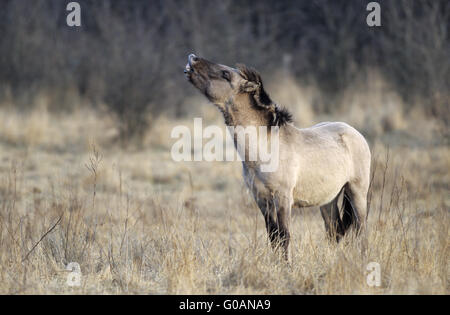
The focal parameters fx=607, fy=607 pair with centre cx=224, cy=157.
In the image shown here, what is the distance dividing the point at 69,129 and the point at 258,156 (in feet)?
27.6

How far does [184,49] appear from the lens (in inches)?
608

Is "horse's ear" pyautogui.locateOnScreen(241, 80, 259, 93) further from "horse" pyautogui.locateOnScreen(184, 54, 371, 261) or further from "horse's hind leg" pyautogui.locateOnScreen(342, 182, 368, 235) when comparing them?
"horse's hind leg" pyautogui.locateOnScreen(342, 182, 368, 235)

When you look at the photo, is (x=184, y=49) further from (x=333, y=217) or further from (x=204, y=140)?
(x=333, y=217)

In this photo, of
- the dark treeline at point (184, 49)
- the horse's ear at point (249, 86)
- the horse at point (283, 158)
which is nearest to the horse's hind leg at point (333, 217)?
the horse at point (283, 158)

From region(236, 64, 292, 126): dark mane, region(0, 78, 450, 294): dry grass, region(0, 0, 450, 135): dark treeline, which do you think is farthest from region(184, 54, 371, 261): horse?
region(0, 0, 450, 135): dark treeline

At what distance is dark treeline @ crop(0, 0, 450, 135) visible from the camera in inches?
443

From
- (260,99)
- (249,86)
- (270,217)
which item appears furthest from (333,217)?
(249,86)

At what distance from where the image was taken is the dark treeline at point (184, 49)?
36.9 ft

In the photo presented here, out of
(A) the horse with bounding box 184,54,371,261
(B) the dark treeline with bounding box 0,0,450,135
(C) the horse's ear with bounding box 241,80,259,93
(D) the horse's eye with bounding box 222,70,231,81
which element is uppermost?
(B) the dark treeline with bounding box 0,0,450,135

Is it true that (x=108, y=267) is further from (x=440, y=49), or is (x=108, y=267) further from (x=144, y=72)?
(x=440, y=49)

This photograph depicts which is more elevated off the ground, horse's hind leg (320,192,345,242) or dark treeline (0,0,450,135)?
dark treeline (0,0,450,135)

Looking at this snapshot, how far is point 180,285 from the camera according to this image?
428cm
